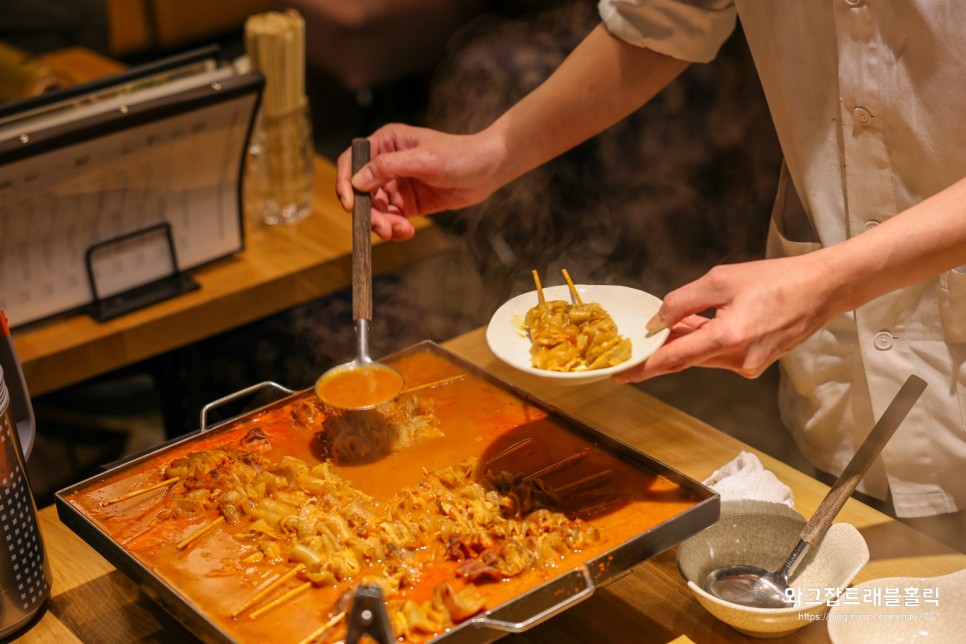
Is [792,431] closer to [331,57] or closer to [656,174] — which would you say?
[656,174]

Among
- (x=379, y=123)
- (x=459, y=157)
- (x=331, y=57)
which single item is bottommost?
(x=379, y=123)

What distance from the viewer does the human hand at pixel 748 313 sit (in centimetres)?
138

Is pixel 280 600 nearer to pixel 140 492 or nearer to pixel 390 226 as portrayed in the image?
pixel 140 492

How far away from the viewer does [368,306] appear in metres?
1.84

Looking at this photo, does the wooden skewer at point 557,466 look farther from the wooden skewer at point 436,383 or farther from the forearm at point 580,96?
the forearm at point 580,96

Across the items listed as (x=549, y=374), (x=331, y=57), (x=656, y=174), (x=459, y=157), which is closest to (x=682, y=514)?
(x=549, y=374)

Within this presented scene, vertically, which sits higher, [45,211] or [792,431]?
[45,211]

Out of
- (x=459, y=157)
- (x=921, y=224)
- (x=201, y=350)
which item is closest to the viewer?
(x=921, y=224)

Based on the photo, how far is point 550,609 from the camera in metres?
1.35

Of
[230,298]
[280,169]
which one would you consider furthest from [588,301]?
[280,169]

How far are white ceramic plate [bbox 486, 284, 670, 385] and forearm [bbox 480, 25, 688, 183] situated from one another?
1.49ft

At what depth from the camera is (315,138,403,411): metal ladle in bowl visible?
5.81 ft

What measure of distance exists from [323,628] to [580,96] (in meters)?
1.15

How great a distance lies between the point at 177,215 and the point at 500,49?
2.47m
